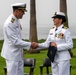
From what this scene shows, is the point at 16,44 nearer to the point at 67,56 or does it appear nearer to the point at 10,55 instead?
the point at 10,55

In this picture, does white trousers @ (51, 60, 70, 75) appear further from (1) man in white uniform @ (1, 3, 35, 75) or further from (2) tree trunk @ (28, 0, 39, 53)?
(2) tree trunk @ (28, 0, 39, 53)

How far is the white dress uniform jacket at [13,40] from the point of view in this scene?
21.2ft

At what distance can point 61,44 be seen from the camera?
653cm

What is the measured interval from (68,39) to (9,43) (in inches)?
43.1

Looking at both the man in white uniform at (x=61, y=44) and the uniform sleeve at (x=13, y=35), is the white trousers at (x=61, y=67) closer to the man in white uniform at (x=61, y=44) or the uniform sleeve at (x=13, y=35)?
the man in white uniform at (x=61, y=44)

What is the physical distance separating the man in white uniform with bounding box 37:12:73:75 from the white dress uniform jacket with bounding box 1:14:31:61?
2.05ft

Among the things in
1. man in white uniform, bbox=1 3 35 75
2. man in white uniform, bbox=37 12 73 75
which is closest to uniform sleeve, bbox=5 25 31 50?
man in white uniform, bbox=1 3 35 75

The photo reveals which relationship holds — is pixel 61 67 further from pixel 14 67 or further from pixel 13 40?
pixel 13 40

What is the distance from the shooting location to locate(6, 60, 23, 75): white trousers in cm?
657

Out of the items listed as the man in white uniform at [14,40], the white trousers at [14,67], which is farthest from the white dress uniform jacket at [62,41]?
the white trousers at [14,67]

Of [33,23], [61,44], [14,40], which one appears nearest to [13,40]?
[14,40]

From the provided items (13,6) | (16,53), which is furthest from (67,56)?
(13,6)

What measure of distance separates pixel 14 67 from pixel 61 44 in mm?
979

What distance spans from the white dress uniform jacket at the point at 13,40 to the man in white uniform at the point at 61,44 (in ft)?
2.05
